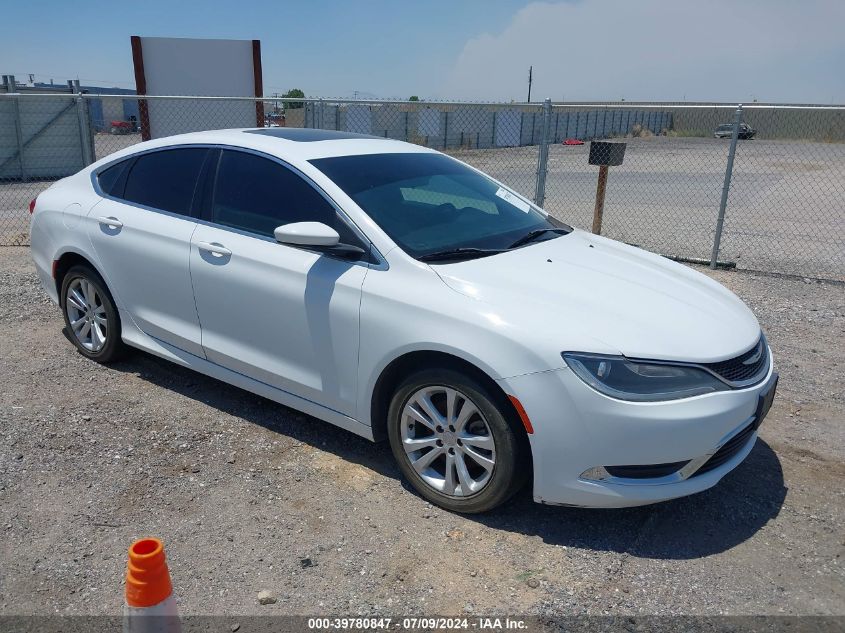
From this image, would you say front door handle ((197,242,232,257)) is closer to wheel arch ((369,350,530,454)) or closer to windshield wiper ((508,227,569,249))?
wheel arch ((369,350,530,454))

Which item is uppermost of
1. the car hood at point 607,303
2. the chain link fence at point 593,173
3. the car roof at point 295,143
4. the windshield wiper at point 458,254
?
the car roof at point 295,143

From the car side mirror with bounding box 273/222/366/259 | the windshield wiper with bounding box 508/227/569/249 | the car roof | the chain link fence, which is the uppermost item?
the car roof

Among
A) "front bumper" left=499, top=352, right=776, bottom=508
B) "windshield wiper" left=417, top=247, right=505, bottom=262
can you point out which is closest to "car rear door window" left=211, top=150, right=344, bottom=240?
"windshield wiper" left=417, top=247, right=505, bottom=262

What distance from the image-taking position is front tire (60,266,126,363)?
479 centimetres

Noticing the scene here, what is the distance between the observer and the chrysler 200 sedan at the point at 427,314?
116 inches

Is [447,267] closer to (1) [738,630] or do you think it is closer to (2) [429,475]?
(2) [429,475]

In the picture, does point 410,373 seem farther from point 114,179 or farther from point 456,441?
point 114,179

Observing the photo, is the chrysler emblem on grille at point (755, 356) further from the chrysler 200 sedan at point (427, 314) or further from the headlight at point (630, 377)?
the headlight at point (630, 377)

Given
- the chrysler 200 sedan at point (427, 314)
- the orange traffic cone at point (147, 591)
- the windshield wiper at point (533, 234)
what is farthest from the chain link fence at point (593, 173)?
the orange traffic cone at point (147, 591)

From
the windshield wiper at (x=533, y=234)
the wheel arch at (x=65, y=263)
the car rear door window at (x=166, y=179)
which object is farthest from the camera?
the wheel arch at (x=65, y=263)

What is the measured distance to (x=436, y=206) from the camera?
156 inches

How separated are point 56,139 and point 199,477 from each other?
1578 cm

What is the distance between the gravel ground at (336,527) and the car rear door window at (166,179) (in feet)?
4.20

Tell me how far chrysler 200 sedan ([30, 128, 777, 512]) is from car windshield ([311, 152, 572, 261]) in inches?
0.6
